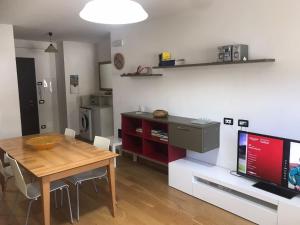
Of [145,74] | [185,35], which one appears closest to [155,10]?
[185,35]

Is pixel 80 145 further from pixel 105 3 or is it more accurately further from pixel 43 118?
pixel 43 118

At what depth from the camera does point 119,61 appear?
195 inches

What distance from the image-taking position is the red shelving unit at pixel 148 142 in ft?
12.5

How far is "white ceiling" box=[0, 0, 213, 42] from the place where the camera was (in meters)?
3.19

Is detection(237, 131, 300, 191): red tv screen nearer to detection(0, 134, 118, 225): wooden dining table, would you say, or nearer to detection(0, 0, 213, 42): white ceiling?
detection(0, 134, 118, 225): wooden dining table

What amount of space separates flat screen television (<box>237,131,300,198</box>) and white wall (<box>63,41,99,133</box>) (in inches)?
186

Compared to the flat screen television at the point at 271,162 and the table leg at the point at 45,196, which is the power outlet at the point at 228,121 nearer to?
the flat screen television at the point at 271,162

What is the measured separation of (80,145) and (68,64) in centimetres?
376

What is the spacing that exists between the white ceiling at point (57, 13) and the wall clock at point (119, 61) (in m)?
0.54

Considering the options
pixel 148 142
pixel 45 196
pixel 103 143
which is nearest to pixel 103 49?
pixel 148 142

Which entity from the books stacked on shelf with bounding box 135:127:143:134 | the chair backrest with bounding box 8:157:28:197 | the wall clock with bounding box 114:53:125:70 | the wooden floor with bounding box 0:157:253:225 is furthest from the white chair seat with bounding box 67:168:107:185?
the wall clock with bounding box 114:53:125:70

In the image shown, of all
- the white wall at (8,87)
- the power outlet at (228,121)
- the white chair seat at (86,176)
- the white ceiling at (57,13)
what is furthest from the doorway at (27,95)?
the power outlet at (228,121)

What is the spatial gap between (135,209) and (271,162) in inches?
64.4

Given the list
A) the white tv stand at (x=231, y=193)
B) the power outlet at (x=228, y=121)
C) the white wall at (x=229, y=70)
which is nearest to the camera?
the white tv stand at (x=231, y=193)
